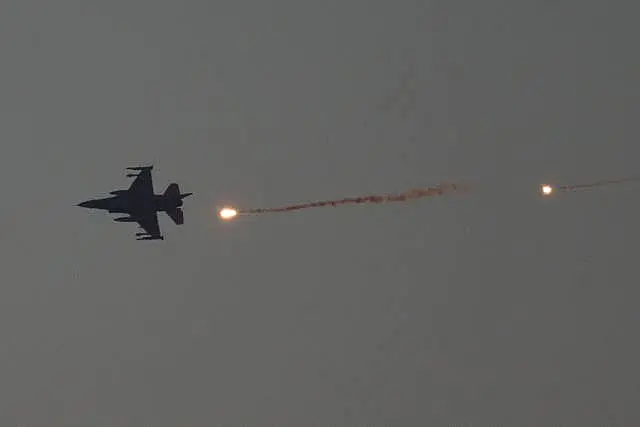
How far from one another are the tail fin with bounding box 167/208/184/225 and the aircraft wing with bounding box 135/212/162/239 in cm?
194

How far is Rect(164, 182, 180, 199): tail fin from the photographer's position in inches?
7372

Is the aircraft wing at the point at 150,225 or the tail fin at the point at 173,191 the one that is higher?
the tail fin at the point at 173,191

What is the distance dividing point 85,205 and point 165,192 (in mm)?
9042

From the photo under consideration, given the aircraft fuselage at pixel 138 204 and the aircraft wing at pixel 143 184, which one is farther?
the aircraft wing at pixel 143 184

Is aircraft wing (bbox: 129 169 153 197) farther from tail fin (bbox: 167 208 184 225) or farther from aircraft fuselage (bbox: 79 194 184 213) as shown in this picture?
tail fin (bbox: 167 208 184 225)

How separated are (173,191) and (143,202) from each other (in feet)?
11.5

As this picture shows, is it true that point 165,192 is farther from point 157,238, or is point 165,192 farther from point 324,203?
point 324,203

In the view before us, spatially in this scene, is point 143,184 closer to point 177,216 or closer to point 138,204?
point 138,204

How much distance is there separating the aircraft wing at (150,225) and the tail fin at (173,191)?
10.3 feet

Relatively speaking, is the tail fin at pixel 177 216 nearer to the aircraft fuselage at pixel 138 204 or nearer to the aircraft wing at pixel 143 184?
the aircraft fuselage at pixel 138 204

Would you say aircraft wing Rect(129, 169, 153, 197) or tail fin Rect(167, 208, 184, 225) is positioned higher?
aircraft wing Rect(129, 169, 153, 197)

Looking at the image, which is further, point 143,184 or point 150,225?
point 150,225

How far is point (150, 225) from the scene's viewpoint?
190625mm

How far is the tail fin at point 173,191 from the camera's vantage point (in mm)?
187250
